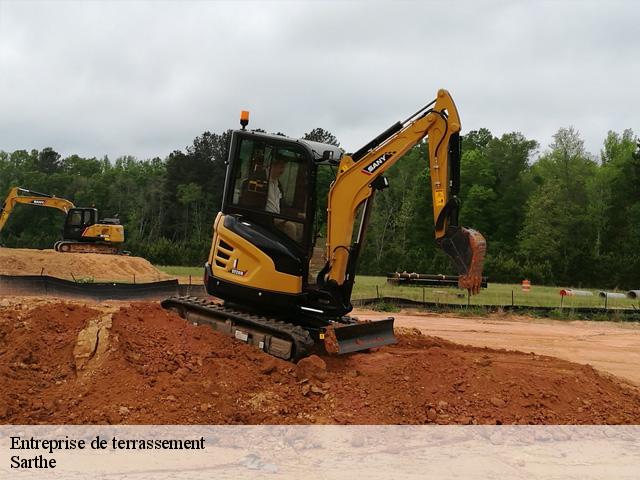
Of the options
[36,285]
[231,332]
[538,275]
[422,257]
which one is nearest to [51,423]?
[231,332]

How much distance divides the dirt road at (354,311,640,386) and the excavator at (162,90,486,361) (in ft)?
15.5

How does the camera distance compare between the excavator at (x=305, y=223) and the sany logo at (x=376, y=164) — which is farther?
the sany logo at (x=376, y=164)

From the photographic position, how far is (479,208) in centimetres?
5747

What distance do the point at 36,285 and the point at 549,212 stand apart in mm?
42809

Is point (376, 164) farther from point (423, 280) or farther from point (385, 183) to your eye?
point (423, 280)

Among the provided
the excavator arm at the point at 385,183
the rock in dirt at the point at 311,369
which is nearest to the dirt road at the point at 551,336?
the excavator arm at the point at 385,183

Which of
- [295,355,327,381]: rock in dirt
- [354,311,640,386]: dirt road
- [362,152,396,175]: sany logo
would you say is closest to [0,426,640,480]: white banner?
[295,355,327,381]: rock in dirt

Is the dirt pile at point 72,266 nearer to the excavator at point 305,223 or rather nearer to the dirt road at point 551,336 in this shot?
the dirt road at point 551,336

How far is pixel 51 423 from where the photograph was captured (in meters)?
5.77

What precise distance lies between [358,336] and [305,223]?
5.52ft

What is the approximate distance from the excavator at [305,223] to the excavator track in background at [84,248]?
24.3 metres

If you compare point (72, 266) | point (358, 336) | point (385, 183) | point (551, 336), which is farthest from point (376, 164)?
point (72, 266)

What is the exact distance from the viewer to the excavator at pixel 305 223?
773 centimetres

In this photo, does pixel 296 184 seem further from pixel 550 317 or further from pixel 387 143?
pixel 550 317
